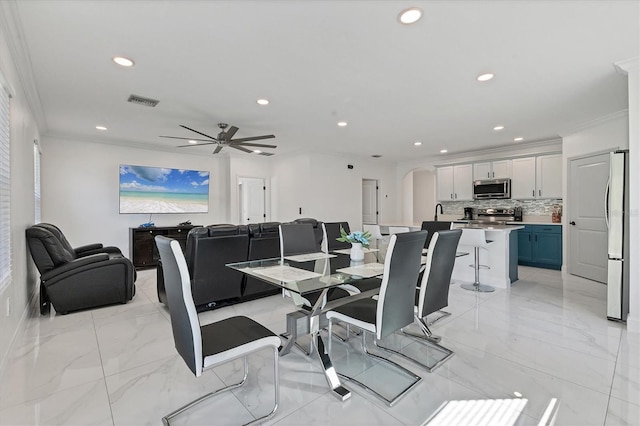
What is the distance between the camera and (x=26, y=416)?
1719 mm

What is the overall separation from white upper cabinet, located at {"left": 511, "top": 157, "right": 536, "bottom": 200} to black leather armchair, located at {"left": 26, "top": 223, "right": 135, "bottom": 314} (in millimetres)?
7128

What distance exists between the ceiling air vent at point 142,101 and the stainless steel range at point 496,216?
6.55m

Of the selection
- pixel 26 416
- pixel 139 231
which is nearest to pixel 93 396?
pixel 26 416

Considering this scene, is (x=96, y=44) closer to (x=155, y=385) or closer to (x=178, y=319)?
(x=178, y=319)

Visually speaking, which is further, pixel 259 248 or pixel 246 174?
pixel 246 174

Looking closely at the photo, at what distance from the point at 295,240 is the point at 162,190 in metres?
4.41

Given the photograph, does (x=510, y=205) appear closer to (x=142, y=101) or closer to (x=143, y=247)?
(x=142, y=101)

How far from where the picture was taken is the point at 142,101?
3732 mm

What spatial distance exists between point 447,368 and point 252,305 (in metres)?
2.33

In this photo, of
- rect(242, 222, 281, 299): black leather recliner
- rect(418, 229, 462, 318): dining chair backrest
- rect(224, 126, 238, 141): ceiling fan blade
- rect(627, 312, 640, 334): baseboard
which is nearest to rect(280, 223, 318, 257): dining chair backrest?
rect(242, 222, 281, 299): black leather recliner

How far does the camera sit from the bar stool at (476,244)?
163 inches

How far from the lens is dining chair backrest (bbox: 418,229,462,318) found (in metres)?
2.11

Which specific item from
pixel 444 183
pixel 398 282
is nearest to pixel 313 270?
pixel 398 282

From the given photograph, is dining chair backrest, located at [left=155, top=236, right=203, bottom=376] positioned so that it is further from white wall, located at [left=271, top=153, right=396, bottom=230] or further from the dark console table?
white wall, located at [left=271, top=153, right=396, bottom=230]
